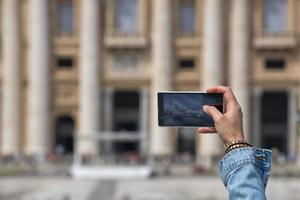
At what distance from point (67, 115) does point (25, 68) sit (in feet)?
16.3

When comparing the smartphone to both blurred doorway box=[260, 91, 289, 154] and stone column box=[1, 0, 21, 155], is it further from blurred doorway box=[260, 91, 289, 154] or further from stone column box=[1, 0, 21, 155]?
blurred doorway box=[260, 91, 289, 154]

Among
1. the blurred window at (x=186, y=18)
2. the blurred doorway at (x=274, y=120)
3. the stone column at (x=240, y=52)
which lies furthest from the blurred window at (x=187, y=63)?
the blurred doorway at (x=274, y=120)

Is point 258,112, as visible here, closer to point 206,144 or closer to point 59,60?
point 206,144

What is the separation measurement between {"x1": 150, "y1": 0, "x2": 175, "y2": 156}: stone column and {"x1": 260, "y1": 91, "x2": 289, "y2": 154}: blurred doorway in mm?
7676

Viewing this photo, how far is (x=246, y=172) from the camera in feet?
9.71

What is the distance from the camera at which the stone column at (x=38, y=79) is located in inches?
2068

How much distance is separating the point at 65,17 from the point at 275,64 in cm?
1682

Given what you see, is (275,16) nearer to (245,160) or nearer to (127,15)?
(127,15)

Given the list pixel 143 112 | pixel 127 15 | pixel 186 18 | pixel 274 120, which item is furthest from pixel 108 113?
pixel 274 120

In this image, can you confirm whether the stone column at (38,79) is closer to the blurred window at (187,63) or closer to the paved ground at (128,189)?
the blurred window at (187,63)

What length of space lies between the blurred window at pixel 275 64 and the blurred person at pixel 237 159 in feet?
167

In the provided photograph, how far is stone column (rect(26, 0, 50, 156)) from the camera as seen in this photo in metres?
52.5

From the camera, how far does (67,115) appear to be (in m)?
54.7

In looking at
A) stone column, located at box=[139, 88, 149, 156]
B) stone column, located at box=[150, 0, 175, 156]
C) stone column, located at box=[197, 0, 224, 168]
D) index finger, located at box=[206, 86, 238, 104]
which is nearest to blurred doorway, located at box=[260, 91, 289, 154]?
stone column, located at box=[197, 0, 224, 168]
